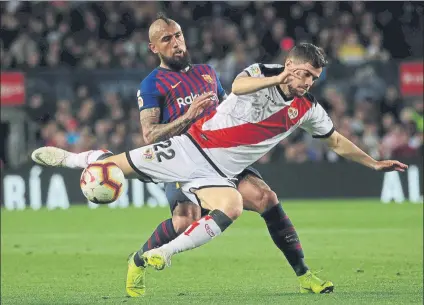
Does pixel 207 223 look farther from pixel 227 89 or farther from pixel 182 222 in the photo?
pixel 227 89

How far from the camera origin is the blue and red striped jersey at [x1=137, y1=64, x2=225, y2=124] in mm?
8719

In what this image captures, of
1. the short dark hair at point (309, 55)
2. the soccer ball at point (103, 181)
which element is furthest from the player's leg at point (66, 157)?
the short dark hair at point (309, 55)

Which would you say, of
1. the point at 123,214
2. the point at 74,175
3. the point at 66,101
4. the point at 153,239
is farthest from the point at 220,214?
the point at 66,101

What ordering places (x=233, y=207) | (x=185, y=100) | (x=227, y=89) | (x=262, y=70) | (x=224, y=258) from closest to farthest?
(x=233, y=207) → (x=262, y=70) → (x=185, y=100) → (x=224, y=258) → (x=227, y=89)

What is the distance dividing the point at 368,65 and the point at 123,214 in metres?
6.85

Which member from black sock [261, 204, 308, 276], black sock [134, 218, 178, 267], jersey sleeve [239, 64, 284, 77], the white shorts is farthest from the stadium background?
jersey sleeve [239, 64, 284, 77]

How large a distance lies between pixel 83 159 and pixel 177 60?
3.90 feet

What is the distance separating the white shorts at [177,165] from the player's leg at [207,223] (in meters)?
0.13

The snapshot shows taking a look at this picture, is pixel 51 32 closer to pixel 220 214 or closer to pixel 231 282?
pixel 231 282

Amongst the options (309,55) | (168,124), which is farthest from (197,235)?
(309,55)

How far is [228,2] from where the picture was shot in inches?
987

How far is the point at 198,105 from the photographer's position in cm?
814

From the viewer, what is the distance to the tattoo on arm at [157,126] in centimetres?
841

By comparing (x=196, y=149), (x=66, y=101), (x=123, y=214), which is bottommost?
(x=123, y=214)
